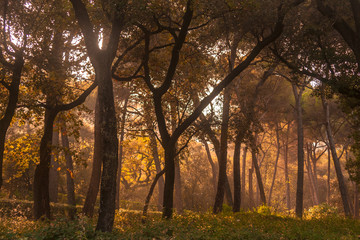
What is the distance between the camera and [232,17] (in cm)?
1360

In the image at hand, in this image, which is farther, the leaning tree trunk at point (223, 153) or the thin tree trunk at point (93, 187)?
the leaning tree trunk at point (223, 153)

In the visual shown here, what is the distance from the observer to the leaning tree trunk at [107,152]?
8.55 metres

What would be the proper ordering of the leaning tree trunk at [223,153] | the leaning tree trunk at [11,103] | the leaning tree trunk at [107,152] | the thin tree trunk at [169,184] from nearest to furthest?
the leaning tree trunk at [107,152], the leaning tree trunk at [11,103], the thin tree trunk at [169,184], the leaning tree trunk at [223,153]

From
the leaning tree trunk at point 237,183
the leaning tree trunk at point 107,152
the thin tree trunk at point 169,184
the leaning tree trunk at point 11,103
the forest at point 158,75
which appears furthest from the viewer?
the leaning tree trunk at point 237,183

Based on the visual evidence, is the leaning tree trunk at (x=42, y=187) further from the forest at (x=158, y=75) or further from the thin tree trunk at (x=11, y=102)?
the thin tree trunk at (x=11, y=102)

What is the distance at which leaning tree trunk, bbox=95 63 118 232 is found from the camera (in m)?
8.55

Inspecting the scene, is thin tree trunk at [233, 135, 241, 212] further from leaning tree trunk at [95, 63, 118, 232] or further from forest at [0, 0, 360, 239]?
leaning tree trunk at [95, 63, 118, 232]

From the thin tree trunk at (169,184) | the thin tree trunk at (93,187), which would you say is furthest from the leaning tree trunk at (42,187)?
the thin tree trunk at (169,184)

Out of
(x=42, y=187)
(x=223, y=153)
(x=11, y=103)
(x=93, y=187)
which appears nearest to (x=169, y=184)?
(x=93, y=187)

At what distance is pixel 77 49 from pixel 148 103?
3.90 meters

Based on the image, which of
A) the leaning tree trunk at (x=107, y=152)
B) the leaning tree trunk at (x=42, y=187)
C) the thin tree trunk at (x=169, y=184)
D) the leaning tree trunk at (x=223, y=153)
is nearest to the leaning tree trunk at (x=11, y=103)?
the leaning tree trunk at (x=42, y=187)

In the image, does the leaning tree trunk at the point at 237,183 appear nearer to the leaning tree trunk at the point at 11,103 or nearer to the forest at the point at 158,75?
the forest at the point at 158,75

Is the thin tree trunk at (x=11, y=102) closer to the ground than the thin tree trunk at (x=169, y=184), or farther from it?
farther from it

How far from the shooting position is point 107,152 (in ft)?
28.8
